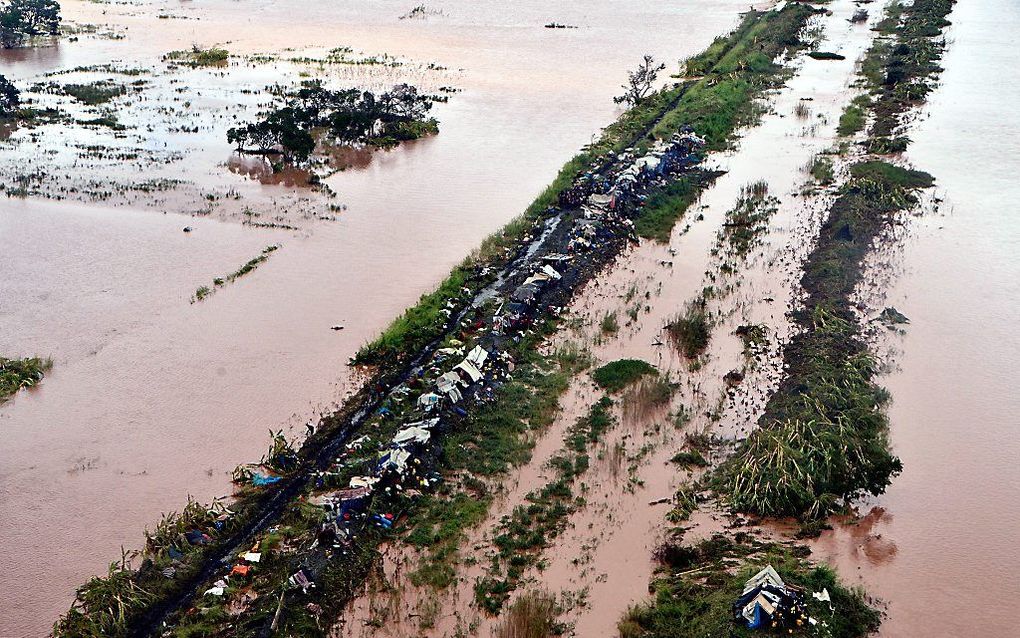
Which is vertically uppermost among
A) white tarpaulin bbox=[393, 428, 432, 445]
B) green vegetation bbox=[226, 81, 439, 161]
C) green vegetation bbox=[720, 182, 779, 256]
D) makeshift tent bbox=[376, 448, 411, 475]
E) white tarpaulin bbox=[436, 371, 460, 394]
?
green vegetation bbox=[226, 81, 439, 161]

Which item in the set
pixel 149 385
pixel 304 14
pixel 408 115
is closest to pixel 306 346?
pixel 149 385

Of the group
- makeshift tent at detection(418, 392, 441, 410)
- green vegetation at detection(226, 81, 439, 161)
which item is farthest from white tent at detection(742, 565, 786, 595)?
green vegetation at detection(226, 81, 439, 161)

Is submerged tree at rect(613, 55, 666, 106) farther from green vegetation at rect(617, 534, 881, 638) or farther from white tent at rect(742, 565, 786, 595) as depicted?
white tent at rect(742, 565, 786, 595)

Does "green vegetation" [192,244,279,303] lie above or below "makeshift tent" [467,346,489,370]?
above

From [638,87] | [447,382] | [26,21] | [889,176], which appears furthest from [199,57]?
[447,382]

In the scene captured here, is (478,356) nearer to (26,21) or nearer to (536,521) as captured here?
(536,521)

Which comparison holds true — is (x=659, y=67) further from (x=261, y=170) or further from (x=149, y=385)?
(x=149, y=385)

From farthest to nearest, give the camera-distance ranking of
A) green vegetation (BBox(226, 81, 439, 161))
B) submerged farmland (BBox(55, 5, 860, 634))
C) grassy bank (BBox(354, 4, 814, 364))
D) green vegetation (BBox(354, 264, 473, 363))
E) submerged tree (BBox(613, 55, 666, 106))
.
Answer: submerged tree (BBox(613, 55, 666, 106)), green vegetation (BBox(226, 81, 439, 161)), grassy bank (BBox(354, 4, 814, 364)), green vegetation (BBox(354, 264, 473, 363)), submerged farmland (BBox(55, 5, 860, 634))
